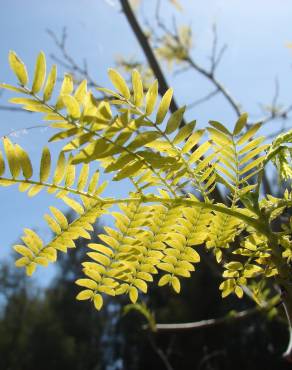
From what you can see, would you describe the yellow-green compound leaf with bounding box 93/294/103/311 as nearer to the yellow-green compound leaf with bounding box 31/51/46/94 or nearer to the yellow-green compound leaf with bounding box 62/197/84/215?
the yellow-green compound leaf with bounding box 62/197/84/215

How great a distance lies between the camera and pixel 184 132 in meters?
0.50

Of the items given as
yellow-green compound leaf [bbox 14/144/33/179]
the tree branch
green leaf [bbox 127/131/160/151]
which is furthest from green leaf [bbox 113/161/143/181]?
the tree branch

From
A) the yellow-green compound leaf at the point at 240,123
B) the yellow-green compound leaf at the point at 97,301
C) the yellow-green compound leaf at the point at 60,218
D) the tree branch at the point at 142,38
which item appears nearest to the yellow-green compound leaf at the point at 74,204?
the yellow-green compound leaf at the point at 60,218

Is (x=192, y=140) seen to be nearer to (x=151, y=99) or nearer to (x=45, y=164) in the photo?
(x=151, y=99)

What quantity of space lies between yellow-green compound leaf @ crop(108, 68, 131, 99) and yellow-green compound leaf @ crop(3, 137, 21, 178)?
14cm

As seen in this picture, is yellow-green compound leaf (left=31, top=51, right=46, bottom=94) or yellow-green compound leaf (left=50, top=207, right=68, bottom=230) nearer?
yellow-green compound leaf (left=31, top=51, right=46, bottom=94)

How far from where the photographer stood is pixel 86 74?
2219 millimetres

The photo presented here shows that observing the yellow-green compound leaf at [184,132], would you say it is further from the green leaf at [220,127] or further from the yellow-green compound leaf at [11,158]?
the yellow-green compound leaf at [11,158]

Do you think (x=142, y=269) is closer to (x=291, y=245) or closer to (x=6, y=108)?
(x=291, y=245)

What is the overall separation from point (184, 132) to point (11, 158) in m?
0.21

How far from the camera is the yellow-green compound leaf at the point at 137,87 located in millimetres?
488

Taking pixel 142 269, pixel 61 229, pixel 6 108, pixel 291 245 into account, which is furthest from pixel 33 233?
pixel 6 108

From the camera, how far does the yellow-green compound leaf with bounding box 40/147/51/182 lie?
20.1 inches

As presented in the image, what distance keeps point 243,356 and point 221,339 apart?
3.81 ft
